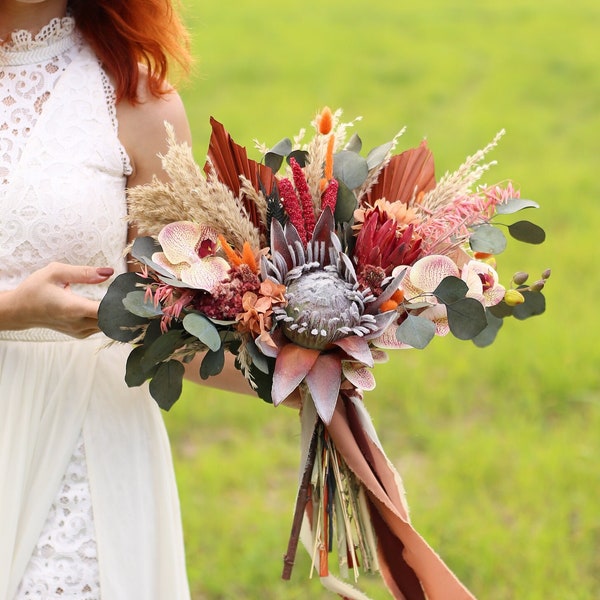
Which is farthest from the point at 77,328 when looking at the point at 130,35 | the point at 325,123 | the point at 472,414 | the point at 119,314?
the point at 472,414

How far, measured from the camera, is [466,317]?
150 cm

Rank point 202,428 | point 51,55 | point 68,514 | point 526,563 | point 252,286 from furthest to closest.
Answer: point 202,428 < point 526,563 < point 51,55 < point 68,514 < point 252,286

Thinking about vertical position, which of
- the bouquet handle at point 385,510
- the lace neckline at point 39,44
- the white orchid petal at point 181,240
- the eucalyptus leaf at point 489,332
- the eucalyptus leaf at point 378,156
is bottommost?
the bouquet handle at point 385,510

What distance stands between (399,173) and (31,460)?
2.53ft

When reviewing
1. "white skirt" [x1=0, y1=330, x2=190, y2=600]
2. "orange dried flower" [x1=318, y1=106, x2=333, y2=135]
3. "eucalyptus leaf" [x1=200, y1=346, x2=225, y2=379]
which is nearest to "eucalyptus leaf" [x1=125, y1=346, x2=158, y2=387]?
"eucalyptus leaf" [x1=200, y1=346, x2=225, y2=379]

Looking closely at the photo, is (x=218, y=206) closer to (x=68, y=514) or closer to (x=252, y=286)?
(x=252, y=286)

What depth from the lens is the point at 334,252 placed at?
1.51 meters

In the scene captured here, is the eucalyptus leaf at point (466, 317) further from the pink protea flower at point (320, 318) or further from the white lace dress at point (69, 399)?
the white lace dress at point (69, 399)

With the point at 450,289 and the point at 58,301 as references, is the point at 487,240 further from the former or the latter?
the point at 58,301

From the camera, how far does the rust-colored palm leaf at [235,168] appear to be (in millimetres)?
1576

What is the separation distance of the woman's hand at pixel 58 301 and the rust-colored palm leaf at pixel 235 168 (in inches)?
8.8

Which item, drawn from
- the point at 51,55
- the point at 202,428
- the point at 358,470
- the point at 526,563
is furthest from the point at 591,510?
the point at 51,55

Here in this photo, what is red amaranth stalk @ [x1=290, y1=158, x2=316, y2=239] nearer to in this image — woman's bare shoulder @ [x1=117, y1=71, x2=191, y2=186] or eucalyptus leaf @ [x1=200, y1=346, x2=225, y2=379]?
eucalyptus leaf @ [x1=200, y1=346, x2=225, y2=379]

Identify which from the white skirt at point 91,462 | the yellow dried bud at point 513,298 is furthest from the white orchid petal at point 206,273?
the yellow dried bud at point 513,298
